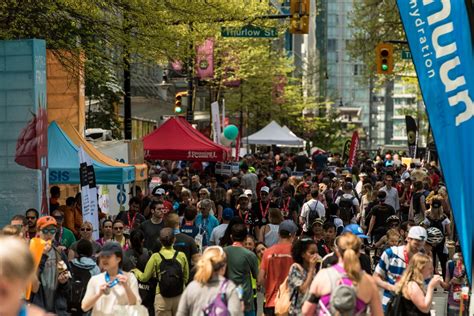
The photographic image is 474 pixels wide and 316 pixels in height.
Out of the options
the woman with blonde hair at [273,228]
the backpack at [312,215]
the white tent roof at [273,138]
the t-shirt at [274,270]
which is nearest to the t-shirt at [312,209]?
the backpack at [312,215]

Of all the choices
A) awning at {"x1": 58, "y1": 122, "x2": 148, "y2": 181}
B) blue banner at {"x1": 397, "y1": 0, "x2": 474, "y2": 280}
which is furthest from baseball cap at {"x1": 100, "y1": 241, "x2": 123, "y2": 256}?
awning at {"x1": 58, "y1": 122, "x2": 148, "y2": 181}

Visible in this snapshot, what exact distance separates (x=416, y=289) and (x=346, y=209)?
8491mm

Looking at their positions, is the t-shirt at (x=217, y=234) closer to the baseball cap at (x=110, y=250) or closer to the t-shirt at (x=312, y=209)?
the t-shirt at (x=312, y=209)

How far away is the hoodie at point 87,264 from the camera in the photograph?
11.3 m

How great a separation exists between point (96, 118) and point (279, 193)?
14218mm

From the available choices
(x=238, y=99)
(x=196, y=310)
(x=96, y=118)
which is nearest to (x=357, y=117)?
(x=238, y=99)

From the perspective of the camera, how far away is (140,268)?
40.0 feet

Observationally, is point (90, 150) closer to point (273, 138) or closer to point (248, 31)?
point (248, 31)

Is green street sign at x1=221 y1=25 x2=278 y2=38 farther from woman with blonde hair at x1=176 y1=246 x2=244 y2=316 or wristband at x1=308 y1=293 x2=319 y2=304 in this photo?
wristband at x1=308 y1=293 x2=319 y2=304

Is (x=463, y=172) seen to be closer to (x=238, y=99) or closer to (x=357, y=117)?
(x=238, y=99)

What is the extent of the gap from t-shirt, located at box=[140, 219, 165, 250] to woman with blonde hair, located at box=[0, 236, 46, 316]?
936 centimetres

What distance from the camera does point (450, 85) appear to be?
10359 millimetres

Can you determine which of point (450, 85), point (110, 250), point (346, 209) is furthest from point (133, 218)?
point (450, 85)

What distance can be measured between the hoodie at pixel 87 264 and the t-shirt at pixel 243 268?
1.28 m
